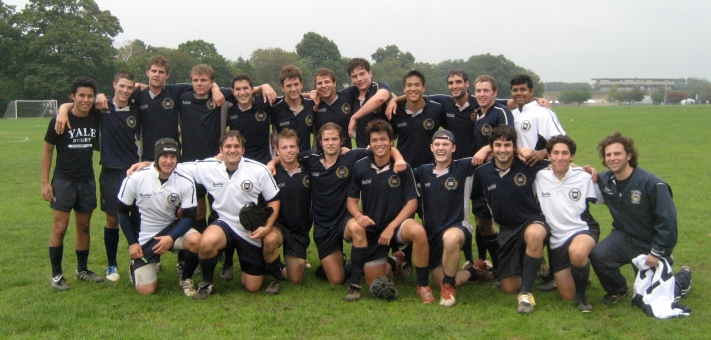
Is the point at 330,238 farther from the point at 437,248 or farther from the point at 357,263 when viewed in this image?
the point at 437,248

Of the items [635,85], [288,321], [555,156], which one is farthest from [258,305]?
[635,85]

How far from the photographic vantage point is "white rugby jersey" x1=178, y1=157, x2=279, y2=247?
5898mm

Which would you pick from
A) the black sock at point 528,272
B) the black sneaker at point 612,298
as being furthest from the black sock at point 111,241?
the black sneaker at point 612,298

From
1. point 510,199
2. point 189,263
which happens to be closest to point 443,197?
point 510,199

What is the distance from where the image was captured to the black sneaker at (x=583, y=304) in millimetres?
5165

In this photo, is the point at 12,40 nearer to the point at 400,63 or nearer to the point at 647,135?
the point at 647,135

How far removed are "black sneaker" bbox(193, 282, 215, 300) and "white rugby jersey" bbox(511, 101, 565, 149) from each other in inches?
131

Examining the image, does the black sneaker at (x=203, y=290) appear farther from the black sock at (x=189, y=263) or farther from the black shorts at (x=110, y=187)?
the black shorts at (x=110, y=187)

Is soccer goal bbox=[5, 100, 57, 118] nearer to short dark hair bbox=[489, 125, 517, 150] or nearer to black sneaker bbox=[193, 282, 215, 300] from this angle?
black sneaker bbox=[193, 282, 215, 300]

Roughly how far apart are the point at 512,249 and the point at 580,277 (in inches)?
26.9

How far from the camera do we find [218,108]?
21.8ft

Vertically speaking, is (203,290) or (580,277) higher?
(580,277)

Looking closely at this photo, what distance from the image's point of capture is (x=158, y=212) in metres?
5.82

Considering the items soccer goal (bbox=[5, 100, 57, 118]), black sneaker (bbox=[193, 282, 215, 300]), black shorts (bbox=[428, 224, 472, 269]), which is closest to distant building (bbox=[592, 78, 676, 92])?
soccer goal (bbox=[5, 100, 57, 118])
